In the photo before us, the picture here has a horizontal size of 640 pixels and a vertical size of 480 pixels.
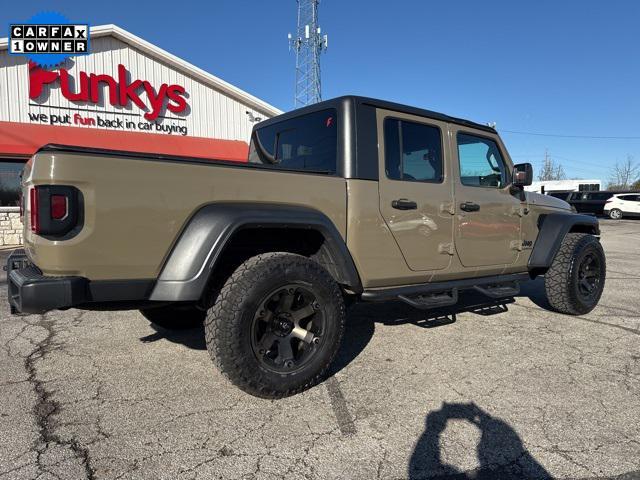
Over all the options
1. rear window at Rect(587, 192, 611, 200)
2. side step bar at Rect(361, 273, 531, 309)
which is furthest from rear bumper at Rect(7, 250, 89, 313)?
rear window at Rect(587, 192, 611, 200)

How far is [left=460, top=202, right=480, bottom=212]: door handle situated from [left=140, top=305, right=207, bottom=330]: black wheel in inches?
99.3

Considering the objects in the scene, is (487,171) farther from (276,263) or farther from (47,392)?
(47,392)

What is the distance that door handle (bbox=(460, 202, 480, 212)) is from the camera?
3842 mm

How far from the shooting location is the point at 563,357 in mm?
3646

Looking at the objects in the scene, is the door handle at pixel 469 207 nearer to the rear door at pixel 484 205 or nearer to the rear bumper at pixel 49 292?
the rear door at pixel 484 205

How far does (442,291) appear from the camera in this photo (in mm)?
3783

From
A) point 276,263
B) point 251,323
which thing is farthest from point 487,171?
point 251,323

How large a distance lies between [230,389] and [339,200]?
148 cm

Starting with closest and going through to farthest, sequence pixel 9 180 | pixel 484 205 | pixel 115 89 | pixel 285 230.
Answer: pixel 285 230
pixel 484 205
pixel 9 180
pixel 115 89

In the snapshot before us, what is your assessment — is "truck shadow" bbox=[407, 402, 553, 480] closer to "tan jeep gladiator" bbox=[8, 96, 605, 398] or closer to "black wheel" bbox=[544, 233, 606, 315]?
"tan jeep gladiator" bbox=[8, 96, 605, 398]

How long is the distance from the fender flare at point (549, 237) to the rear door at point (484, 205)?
317mm

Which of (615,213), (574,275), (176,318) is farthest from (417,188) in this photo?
(615,213)

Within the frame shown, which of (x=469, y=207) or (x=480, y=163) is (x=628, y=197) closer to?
(x=480, y=163)

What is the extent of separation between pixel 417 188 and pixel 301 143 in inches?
41.0
